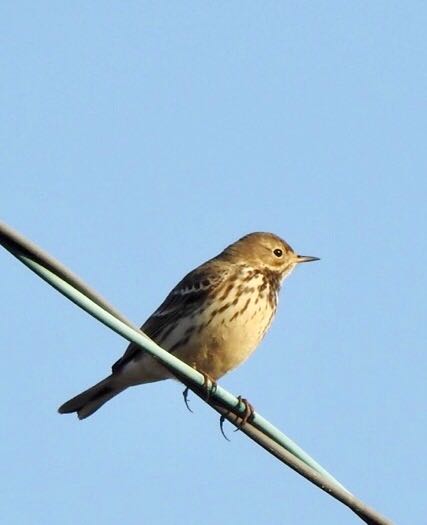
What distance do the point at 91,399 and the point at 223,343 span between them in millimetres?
1619

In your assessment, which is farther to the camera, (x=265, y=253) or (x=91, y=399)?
(x=265, y=253)

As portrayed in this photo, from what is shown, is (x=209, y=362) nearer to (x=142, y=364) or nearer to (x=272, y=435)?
(x=142, y=364)

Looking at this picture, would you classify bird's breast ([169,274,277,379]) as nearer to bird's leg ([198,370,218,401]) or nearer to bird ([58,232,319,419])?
bird ([58,232,319,419])

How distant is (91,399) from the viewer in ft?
38.2

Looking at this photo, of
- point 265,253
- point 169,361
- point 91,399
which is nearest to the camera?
point 169,361

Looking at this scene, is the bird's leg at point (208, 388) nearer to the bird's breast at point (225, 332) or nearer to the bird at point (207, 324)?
the bird at point (207, 324)

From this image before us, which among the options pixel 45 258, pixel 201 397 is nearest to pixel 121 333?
pixel 45 258

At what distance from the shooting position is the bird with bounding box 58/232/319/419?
1083cm

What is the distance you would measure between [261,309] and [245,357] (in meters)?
0.50

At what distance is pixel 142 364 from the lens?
11016mm

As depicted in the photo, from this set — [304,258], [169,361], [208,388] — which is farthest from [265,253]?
[169,361]

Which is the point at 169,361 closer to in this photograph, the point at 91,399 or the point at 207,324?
the point at 207,324

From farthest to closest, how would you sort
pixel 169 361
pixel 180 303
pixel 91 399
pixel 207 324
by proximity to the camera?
1. pixel 91 399
2. pixel 180 303
3. pixel 207 324
4. pixel 169 361

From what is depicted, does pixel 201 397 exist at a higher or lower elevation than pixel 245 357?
lower
